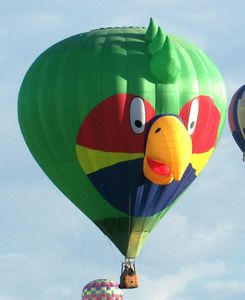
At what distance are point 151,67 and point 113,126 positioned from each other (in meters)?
2.01

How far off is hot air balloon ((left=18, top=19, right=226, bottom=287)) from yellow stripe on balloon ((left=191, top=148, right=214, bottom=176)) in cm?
6

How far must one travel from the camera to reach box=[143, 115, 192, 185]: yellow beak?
4850 centimetres

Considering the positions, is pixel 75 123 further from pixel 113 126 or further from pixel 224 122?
pixel 224 122

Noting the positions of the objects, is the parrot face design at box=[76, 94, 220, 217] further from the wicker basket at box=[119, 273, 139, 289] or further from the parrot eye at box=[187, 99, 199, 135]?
the wicker basket at box=[119, 273, 139, 289]

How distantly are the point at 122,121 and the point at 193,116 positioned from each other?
7.20ft

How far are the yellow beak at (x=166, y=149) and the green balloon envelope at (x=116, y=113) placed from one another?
206mm

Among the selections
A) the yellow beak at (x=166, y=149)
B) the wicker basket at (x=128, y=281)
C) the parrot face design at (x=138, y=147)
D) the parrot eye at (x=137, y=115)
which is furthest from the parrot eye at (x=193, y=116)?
the wicker basket at (x=128, y=281)

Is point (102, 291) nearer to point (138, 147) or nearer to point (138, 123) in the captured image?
point (138, 147)

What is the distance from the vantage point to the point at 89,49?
49562 mm

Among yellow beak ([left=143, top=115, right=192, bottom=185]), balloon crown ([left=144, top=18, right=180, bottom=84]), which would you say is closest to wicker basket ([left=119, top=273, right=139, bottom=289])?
yellow beak ([left=143, top=115, right=192, bottom=185])

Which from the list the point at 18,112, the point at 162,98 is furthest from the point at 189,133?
the point at 18,112

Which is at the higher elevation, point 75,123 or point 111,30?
point 111,30

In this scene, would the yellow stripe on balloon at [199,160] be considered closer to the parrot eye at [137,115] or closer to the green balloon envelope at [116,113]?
the green balloon envelope at [116,113]

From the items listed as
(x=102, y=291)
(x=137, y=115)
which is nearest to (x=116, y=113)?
(x=137, y=115)
